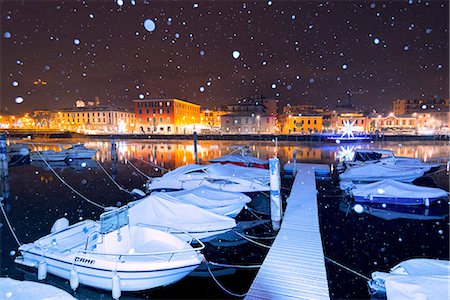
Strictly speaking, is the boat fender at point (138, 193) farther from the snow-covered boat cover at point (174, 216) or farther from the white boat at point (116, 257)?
the white boat at point (116, 257)

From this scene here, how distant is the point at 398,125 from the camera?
93000mm

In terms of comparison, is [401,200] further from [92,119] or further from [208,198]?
[92,119]

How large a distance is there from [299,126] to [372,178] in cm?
6367

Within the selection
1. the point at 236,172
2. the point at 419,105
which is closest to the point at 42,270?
the point at 236,172

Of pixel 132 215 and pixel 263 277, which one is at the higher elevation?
pixel 132 215

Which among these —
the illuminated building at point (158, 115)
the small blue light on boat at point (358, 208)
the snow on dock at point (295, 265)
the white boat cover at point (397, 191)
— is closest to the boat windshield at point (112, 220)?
the snow on dock at point (295, 265)

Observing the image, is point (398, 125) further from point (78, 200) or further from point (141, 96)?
point (78, 200)

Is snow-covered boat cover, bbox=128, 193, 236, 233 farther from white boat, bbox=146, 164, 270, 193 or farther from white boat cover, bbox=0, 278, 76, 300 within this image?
white boat, bbox=146, 164, 270, 193

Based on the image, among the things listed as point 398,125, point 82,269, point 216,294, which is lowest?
point 216,294

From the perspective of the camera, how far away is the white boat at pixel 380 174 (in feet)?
66.4

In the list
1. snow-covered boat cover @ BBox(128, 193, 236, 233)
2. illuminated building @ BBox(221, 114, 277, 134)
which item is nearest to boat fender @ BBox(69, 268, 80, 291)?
snow-covered boat cover @ BBox(128, 193, 236, 233)

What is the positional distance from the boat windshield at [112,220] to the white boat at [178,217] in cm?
194

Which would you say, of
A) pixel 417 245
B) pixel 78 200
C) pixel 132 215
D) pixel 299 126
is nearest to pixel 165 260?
pixel 132 215

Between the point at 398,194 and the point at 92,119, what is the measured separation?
349ft
